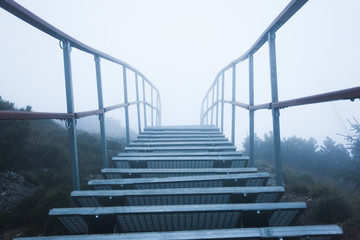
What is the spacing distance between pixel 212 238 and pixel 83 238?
720 mm

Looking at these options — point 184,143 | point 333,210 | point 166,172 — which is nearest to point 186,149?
point 184,143

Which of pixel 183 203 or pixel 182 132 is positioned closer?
pixel 183 203

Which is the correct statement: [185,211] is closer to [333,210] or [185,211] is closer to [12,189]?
[333,210]

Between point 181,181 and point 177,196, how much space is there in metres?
0.30

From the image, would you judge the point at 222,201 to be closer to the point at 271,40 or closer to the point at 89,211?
the point at 89,211

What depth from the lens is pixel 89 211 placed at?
1.63 metres

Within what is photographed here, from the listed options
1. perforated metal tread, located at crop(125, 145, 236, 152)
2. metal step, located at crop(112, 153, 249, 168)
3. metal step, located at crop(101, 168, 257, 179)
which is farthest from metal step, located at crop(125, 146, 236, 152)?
metal step, located at crop(101, 168, 257, 179)

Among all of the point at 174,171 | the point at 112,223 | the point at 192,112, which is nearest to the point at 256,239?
the point at 112,223

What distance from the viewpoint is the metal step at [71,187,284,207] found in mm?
1885

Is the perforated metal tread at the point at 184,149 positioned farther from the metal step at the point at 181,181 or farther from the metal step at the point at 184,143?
the metal step at the point at 181,181

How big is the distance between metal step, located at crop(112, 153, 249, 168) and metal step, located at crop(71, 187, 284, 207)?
0.99 meters

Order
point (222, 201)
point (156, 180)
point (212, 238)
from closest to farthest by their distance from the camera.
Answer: point (212, 238)
point (222, 201)
point (156, 180)

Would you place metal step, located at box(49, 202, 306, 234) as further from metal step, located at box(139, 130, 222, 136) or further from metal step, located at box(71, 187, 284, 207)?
metal step, located at box(139, 130, 222, 136)

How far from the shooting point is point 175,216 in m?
1.67
